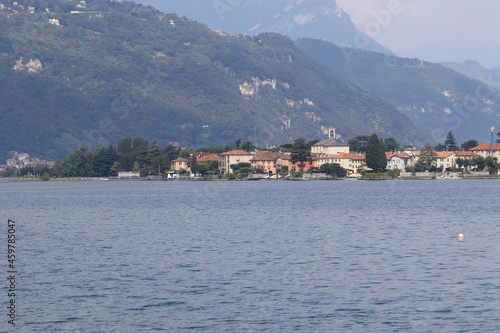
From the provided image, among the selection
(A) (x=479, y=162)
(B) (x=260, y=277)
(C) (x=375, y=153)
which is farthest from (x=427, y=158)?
(B) (x=260, y=277)

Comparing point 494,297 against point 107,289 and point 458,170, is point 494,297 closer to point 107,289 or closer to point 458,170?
point 107,289

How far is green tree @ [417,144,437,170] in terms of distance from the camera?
643 feet

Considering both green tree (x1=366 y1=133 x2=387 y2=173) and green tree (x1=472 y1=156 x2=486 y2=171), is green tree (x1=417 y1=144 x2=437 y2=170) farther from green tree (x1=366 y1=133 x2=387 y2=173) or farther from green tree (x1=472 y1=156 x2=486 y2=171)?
green tree (x1=366 y1=133 x2=387 y2=173)

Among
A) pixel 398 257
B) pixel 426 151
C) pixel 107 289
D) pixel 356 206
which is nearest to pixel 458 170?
pixel 426 151

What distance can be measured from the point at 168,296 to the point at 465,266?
15.2 metres

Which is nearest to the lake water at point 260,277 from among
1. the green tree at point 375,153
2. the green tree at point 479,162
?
the green tree at point 375,153

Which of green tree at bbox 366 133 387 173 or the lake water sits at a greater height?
green tree at bbox 366 133 387 173

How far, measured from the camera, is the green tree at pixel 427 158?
643 ft

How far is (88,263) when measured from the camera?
3788 centimetres

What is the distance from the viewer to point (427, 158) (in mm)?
196375

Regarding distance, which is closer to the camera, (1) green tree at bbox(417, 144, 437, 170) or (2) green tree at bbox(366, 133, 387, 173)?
(2) green tree at bbox(366, 133, 387, 173)

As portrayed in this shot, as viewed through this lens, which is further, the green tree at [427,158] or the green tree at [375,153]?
the green tree at [427,158]

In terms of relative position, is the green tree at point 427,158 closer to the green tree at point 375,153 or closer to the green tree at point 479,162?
the green tree at point 479,162

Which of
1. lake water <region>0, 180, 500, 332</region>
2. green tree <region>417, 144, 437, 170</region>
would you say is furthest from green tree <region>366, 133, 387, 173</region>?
lake water <region>0, 180, 500, 332</region>
